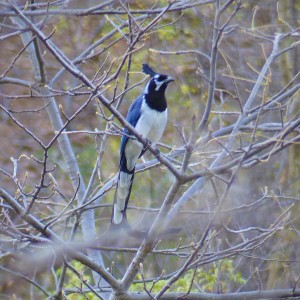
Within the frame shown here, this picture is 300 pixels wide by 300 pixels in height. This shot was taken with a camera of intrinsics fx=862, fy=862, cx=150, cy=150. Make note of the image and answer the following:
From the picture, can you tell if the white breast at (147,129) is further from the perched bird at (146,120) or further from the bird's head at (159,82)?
the bird's head at (159,82)

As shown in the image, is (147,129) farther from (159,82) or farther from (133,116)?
(159,82)

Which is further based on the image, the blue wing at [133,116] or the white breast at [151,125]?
the blue wing at [133,116]

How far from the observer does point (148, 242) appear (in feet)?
12.3

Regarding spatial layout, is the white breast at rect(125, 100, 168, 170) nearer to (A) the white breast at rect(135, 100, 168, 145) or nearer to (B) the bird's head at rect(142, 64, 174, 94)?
(A) the white breast at rect(135, 100, 168, 145)

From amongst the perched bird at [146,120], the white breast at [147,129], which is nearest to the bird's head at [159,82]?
the perched bird at [146,120]

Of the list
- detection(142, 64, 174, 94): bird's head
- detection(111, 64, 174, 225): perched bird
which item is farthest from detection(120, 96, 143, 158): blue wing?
detection(142, 64, 174, 94): bird's head

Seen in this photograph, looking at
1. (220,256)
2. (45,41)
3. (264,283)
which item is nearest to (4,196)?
(45,41)

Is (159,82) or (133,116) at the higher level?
(159,82)

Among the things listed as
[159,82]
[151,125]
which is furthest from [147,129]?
[159,82]

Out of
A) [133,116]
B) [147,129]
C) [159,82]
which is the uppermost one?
[159,82]

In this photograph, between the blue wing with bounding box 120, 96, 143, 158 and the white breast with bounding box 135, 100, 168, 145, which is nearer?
the white breast with bounding box 135, 100, 168, 145

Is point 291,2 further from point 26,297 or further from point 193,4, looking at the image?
point 26,297

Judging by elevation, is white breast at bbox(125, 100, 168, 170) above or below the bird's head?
below

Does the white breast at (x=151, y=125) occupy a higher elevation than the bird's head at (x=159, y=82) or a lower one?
lower
